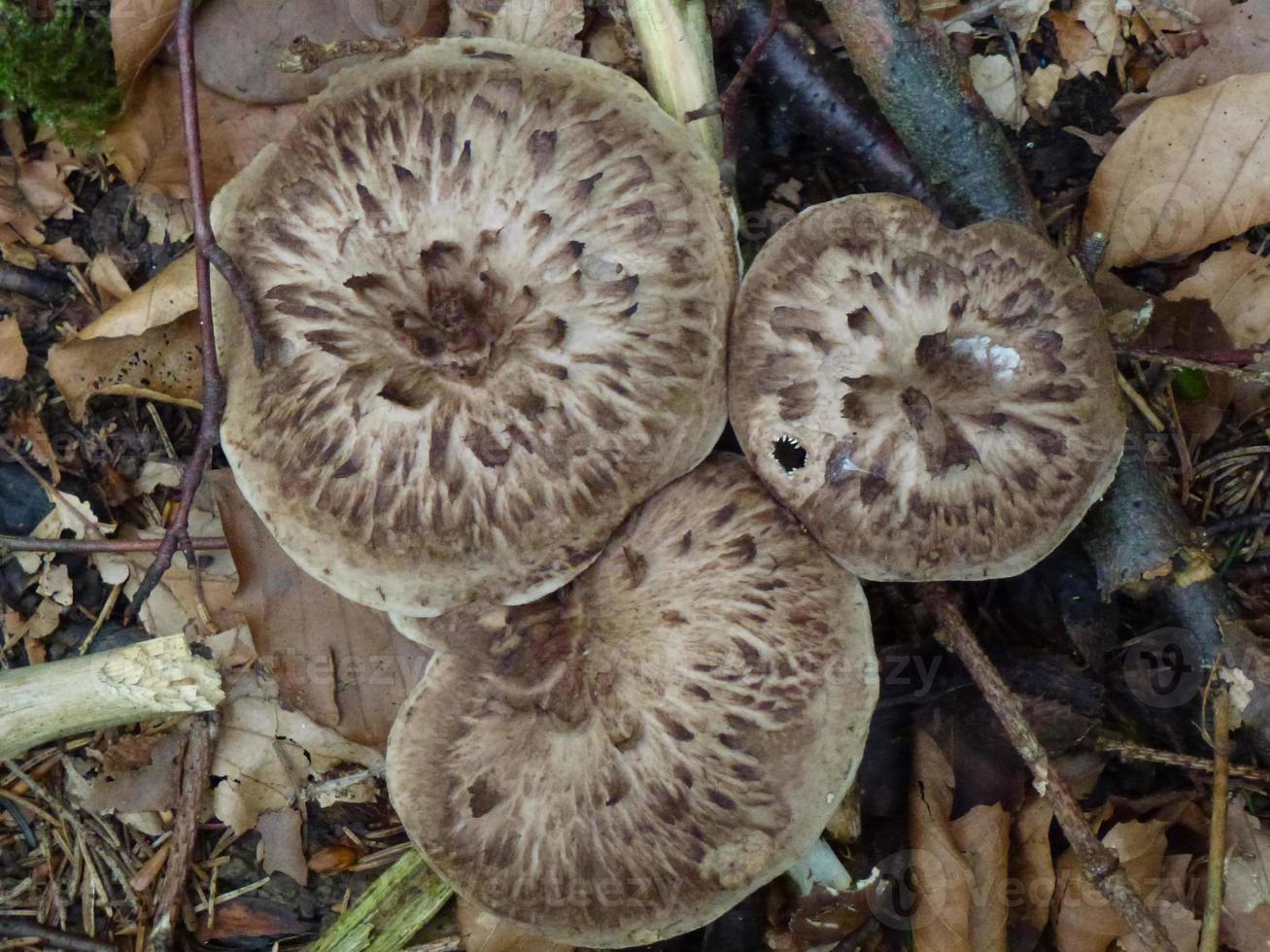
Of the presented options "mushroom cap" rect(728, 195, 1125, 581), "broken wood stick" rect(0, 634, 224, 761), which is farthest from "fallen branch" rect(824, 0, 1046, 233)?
"broken wood stick" rect(0, 634, 224, 761)

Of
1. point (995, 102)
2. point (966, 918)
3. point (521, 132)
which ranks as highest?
point (521, 132)

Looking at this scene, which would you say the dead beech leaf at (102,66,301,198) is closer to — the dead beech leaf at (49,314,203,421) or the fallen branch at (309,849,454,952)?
the dead beech leaf at (49,314,203,421)

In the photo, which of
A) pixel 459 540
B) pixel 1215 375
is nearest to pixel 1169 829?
pixel 1215 375

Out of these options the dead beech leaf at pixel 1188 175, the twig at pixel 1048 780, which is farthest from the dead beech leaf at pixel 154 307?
the dead beech leaf at pixel 1188 175

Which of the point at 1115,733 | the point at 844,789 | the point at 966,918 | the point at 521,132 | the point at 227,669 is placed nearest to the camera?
the point at 521,132

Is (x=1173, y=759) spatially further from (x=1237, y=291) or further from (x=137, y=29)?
(x=137, y=29)

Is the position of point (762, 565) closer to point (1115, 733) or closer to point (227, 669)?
point (1115, 733)
